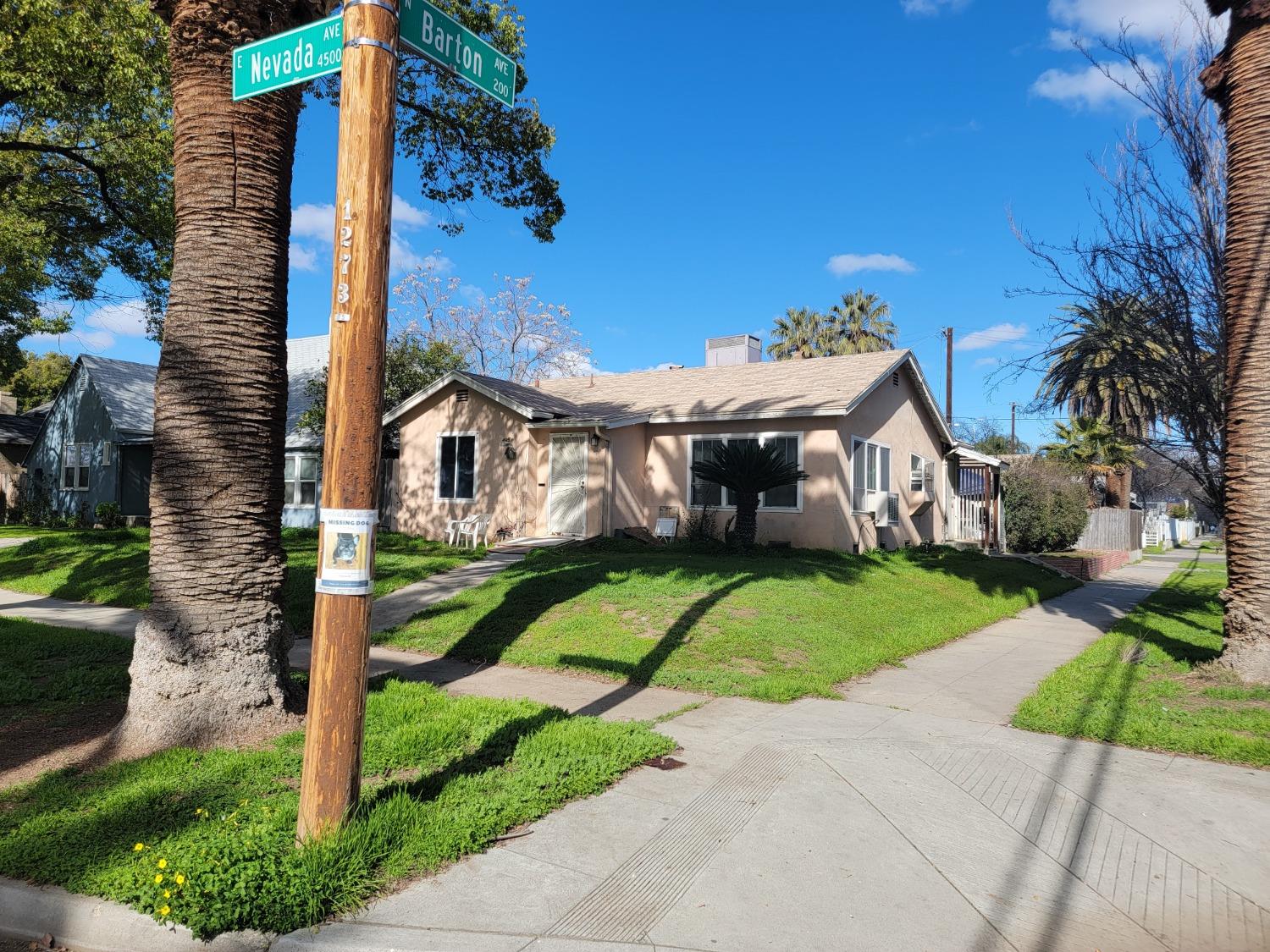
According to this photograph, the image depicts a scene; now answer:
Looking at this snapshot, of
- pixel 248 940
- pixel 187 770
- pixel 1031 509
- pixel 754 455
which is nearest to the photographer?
pixel 248 940

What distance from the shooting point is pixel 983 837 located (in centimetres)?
435

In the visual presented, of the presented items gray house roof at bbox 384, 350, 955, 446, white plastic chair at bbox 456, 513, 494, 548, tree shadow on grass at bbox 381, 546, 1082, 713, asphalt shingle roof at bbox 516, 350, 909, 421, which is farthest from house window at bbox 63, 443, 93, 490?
tree shadow on grass at bbox 381, 546, 1082, 713

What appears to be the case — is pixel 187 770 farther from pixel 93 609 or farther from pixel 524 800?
pixel 93 609

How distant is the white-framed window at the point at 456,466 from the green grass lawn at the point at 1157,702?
13.4 metres

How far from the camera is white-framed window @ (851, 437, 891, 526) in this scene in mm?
17969

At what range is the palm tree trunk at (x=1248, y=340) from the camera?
7.59 m

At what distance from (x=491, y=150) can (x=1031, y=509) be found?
20.7 m

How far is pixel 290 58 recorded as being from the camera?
4160 mm

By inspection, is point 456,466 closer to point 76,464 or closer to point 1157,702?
point 1157,702

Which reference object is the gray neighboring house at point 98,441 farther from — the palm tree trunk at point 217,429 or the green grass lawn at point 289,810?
the green grass lawn at point 289,810

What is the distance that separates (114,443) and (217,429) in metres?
25.7

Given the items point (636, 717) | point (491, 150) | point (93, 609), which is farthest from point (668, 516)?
point (636, 717)

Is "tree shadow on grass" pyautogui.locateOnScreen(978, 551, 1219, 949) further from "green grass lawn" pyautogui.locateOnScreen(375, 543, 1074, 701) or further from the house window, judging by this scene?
the house window

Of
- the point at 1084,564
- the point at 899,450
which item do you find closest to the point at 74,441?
the point at 899,450
